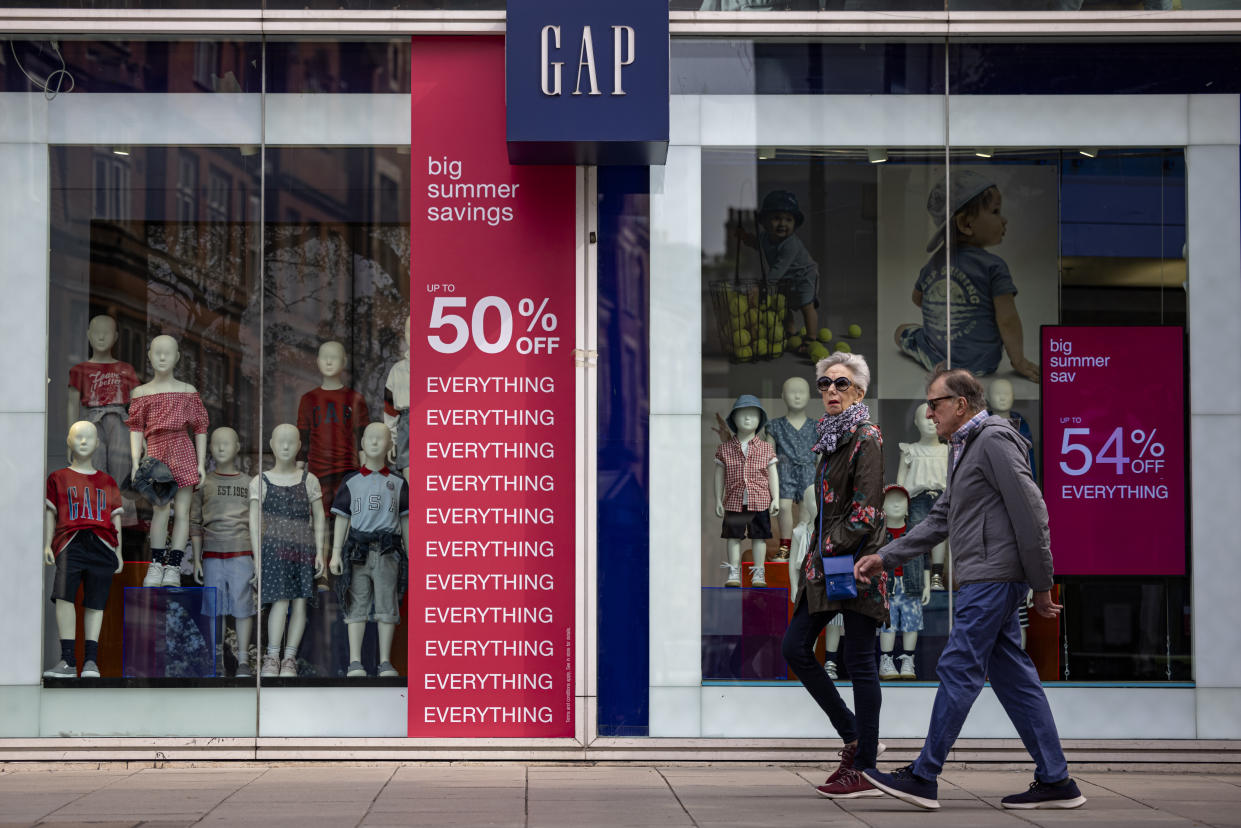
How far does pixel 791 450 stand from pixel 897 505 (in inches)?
28.6

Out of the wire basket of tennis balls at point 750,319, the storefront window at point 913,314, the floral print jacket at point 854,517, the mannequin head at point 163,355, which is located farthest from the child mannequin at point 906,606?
the mannequin head at point 163,355

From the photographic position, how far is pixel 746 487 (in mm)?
7918

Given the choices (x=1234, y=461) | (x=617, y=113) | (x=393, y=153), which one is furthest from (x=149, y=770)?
(x=1234, y=461)

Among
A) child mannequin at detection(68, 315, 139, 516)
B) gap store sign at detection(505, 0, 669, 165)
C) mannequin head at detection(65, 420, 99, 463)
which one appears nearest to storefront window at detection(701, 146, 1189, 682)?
gap store sign at detection(505, 0, 669, 165)

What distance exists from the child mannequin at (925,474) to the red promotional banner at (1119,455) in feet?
2.05

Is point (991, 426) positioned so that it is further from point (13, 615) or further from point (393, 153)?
point (13, 615)

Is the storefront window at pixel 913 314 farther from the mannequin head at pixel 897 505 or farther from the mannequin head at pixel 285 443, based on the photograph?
the mannequin head at pixel 285 443

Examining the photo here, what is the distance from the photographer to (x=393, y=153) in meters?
7.81

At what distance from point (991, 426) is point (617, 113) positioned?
2.74 meters

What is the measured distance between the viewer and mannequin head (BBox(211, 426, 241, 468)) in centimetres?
788

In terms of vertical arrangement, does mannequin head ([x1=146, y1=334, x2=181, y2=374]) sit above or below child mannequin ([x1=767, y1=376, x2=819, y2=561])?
above

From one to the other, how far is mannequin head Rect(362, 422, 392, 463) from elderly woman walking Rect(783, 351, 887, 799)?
279cm

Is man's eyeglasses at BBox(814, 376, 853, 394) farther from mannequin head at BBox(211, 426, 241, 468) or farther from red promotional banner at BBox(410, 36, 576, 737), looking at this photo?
mannequin head at BBox(211, 426, 241, 468)

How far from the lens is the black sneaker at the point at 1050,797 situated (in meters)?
5.95
